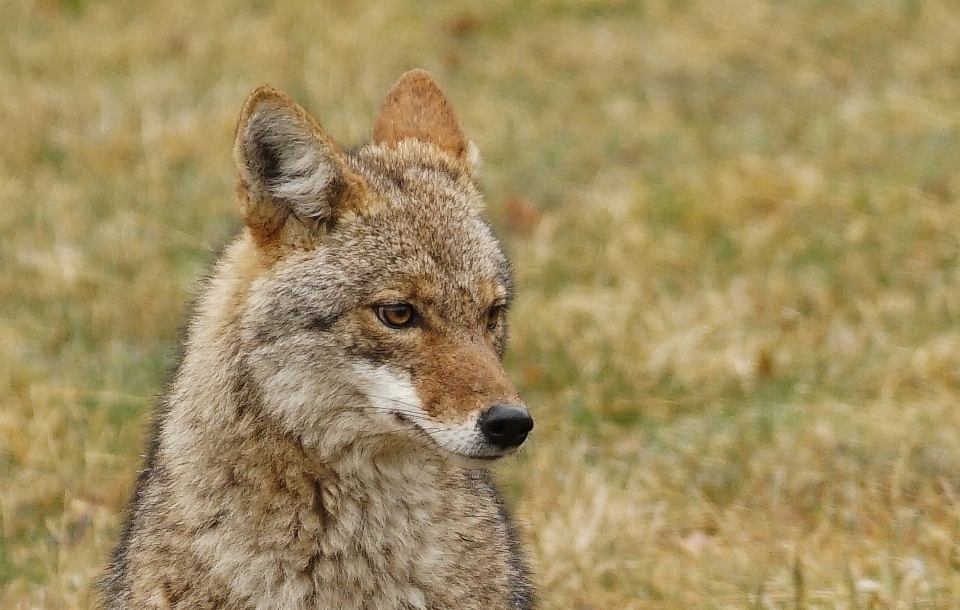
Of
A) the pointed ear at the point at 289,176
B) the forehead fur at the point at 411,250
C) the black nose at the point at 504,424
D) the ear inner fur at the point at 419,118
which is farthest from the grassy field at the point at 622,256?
the pointed ear at the point at 289,176

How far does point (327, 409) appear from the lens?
408 cm

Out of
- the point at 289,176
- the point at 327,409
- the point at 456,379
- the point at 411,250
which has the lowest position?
the point at 327,409

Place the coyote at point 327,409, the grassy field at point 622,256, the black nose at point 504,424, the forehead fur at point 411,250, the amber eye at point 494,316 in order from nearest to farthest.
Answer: the black nose at point 504,424 → the coyote at point 327,409 → the forehead fur at point 411,250 → the amber eye at point 494,316 → the grassy field at point 622,256

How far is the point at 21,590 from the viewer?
17.9 ft

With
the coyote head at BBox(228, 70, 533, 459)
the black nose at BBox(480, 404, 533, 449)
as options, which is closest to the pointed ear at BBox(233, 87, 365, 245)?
the coyote head at BBox(228, 70, 533, 459)

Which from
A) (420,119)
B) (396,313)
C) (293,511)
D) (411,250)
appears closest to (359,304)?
(396,313)

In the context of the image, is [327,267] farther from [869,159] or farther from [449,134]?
[869,159]

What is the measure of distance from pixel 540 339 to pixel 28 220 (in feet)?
12.2

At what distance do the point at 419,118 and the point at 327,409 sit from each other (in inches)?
56.4

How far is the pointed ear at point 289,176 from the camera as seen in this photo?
418cm

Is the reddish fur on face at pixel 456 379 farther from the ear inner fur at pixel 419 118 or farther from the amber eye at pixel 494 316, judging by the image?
the ear inner fur at pixel 419 118

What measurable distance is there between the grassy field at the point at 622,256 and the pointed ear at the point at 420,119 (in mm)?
1801

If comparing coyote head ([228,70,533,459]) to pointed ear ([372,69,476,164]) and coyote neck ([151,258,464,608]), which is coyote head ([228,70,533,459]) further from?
pointed ear ([372,69,476,164])

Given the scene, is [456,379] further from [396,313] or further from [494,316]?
[494,316]
